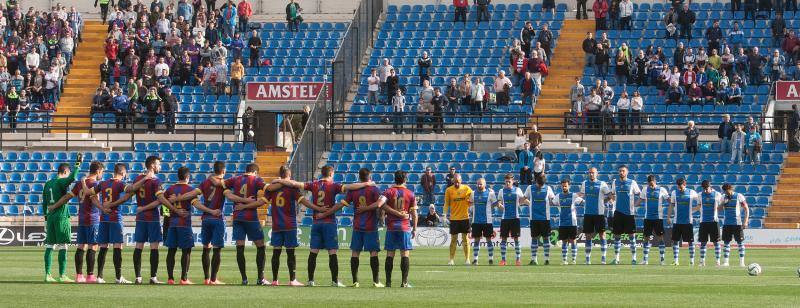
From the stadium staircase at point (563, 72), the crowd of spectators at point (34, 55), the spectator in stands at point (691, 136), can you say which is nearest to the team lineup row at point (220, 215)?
the spectator in stands at point (691, 136)

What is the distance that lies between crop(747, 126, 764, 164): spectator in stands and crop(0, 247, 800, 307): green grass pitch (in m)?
14.8

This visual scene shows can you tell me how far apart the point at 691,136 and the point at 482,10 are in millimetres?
11486

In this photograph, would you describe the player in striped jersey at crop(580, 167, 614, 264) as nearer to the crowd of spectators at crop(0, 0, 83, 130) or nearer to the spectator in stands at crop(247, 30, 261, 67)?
the spectator in stands at crop(247, 30, 261, 67)

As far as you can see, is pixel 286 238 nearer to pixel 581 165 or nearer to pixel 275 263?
pixel 275 263

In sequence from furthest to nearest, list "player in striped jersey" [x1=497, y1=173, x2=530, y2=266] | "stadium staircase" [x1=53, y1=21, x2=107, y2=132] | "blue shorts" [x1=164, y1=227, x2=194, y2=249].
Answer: "stadium staircase" [x1=53, y1=21, x2=107, y2=132] → "player in striped jersey" [x1=497, y1=173, x2=530, y2=266] → "blue shorts" [x1=164, y1=227, x2=194, y2=249]

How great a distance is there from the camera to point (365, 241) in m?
23.5

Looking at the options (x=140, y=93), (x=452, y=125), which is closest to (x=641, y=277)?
(x=452, y=125)

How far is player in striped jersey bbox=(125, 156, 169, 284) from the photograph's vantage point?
79.0ft

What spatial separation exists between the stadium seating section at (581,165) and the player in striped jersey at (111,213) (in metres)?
21.6

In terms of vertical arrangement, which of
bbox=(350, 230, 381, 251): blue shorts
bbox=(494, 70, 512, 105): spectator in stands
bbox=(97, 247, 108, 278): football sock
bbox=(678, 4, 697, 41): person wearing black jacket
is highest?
bbox=(678, 4, 697, 41): person wearing black jacket

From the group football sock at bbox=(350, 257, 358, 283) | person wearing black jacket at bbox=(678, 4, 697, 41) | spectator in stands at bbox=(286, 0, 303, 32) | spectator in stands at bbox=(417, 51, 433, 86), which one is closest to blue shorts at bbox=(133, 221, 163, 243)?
football sock at bbox=(350, 257, 358, 283)

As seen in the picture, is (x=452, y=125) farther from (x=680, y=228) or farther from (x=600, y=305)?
(x=600, y=305)

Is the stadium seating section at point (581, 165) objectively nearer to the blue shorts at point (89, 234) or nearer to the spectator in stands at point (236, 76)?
the spectator in stands at point (236, 76)

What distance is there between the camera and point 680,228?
1287 inches
